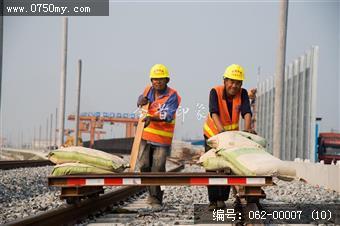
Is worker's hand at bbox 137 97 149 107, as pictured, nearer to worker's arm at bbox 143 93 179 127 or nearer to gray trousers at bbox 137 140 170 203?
worker's arm at bbox 143 93 179 127

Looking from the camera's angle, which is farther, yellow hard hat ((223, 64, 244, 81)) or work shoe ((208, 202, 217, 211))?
work shoe ((208, 202, 217, 211))

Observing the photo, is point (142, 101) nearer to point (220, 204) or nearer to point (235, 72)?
point (235, 72)

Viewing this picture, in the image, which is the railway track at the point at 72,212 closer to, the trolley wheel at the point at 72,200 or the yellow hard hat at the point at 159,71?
the trolley wheel at the point at 72,200

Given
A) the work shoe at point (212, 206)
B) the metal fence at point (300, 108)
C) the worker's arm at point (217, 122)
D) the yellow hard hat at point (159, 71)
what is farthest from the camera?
the metal fence at point (300, 108)

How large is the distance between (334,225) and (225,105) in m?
2.11

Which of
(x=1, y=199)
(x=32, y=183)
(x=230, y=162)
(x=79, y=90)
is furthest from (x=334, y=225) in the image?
(x=79, y=90)

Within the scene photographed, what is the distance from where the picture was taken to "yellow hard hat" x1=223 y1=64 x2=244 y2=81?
24.7 ft

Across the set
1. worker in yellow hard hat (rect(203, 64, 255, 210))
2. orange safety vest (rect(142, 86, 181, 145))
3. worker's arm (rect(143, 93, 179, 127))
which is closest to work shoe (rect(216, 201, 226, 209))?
worker in yellow hard hat (rect(203, 64, 255, 210))

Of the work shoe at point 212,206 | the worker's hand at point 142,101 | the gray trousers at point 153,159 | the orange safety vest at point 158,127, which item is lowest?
the work shoe at point 212,206

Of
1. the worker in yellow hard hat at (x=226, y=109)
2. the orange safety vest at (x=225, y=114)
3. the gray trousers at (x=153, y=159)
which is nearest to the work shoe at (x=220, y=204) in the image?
the worker in yellow hard hat at (x=226, y=109)

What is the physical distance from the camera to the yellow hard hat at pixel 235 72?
754 cm

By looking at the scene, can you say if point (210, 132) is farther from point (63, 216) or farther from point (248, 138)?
point (63, 216)

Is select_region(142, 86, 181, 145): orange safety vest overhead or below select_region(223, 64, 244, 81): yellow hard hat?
below

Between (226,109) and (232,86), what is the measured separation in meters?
0.36
